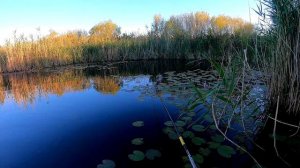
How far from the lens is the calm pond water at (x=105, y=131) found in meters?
2.66

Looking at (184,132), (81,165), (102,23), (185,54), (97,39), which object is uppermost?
(102,23)

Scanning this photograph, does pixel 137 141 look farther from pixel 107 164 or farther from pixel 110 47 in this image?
pixel 110 47

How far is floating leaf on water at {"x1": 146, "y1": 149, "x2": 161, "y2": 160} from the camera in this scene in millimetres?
2633

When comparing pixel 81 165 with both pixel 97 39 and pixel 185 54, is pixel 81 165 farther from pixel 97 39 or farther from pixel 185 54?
pixel 97 39

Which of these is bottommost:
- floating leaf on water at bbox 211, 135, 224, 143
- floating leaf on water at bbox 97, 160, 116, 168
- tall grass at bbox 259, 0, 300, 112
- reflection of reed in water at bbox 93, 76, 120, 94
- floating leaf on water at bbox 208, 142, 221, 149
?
floating leaf on water at bbox 97, 160, 116, 168

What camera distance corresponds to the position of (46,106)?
529cm

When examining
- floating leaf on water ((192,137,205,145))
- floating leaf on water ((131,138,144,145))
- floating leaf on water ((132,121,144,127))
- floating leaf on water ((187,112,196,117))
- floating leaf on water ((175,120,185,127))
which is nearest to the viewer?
floating leaf on water ((192,137,205,145))

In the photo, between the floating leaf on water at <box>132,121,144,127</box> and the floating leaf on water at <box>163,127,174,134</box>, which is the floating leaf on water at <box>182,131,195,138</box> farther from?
the floating leaf on water at <box>132,121,144,127</box>

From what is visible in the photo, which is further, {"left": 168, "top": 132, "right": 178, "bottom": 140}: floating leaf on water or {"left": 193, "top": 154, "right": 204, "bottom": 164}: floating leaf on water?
{"left": 168, "top": 132, "right": 178, "bottom": 140}: floating leaf on water

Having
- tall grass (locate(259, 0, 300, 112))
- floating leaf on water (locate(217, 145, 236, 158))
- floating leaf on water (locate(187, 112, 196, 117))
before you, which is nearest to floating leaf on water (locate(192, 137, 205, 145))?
floating leaf on water (locate(217, 145, 236, 158))

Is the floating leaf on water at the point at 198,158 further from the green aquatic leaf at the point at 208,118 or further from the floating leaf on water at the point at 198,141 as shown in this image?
the green aquatic leaf at the point at 208,118

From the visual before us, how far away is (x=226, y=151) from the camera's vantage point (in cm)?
260

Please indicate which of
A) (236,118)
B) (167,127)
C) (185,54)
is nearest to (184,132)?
(167,127)

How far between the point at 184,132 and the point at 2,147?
2.44 m
